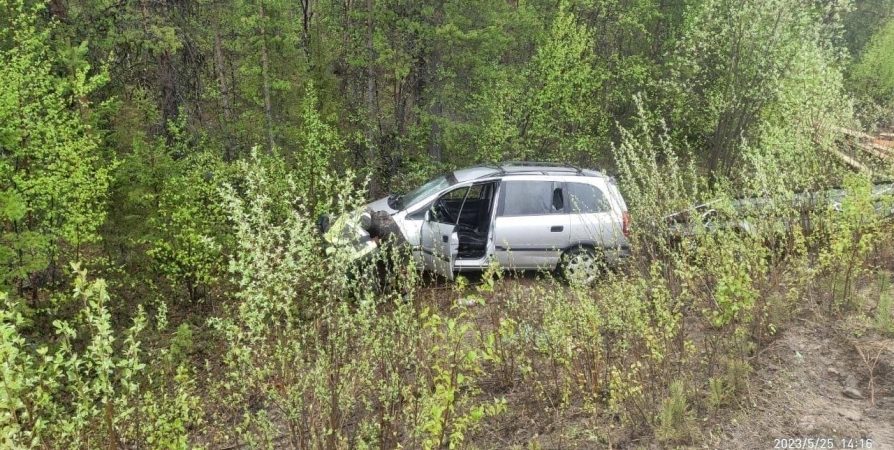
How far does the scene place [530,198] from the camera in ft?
26.7

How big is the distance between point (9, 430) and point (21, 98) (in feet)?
21.2

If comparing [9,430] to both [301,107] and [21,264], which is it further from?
[301,107]

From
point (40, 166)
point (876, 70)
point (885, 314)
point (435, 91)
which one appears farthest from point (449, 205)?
point (876, 70)

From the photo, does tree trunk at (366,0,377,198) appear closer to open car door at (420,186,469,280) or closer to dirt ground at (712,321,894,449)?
open car door at (420,186,469,280)

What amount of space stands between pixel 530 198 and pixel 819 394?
4627 millimetres

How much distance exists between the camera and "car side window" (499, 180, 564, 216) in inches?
318

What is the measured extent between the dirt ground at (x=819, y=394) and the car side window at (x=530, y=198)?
3802 millimetres

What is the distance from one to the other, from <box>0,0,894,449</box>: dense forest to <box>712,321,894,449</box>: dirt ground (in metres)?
0.13

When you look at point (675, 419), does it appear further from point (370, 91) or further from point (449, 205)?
point (370, 91)

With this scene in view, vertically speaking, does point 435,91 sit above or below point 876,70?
below

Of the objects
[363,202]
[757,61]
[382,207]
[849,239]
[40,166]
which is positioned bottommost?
[382,207]

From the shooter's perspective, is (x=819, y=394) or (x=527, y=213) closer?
(x=819, y=394)

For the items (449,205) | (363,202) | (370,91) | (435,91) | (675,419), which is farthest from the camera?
(370,91)

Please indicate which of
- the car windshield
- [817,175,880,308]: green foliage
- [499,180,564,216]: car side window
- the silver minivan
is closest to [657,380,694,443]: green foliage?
[817,175,880,308]: green foliage
